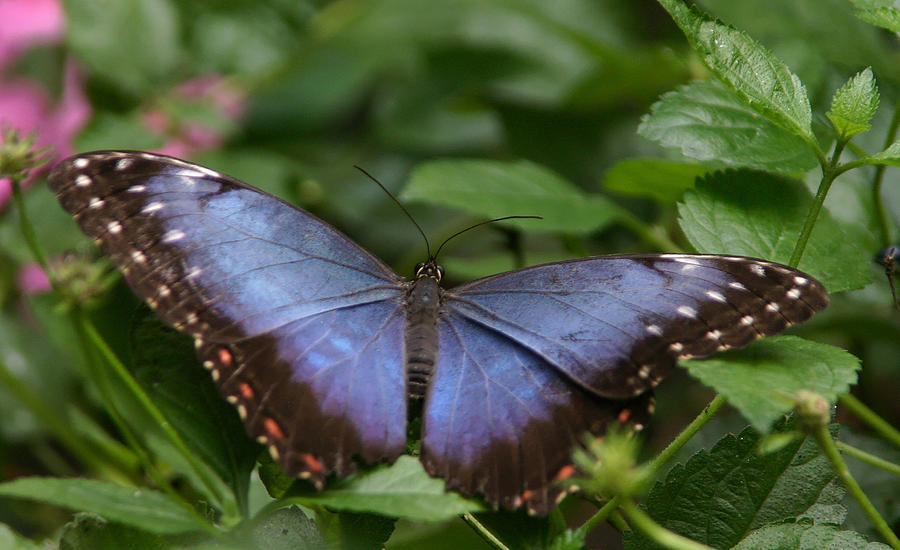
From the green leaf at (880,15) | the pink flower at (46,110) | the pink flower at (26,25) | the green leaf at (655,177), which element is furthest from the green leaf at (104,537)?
the pink flower at (26,25)

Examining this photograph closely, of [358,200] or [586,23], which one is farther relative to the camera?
[586,23]

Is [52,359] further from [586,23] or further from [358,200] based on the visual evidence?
[586,23]

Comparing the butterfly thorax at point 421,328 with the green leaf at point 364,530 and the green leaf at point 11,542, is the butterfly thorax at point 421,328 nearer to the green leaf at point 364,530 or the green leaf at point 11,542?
the green leaf at point 364,530

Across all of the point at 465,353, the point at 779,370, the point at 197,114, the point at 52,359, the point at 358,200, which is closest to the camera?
the point at 779,370

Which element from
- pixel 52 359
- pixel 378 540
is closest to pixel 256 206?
pixel 378 540

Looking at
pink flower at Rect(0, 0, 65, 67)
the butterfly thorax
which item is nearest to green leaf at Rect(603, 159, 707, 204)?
the butterfly thorax

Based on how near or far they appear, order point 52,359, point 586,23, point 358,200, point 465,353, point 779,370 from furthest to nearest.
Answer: point 586,23
point 358,200
point 52,359
point 465,353
point 779,370
